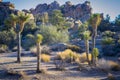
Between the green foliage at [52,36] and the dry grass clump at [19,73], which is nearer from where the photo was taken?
the dry grass clump at [19,73]

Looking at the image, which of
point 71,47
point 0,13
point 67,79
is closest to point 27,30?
point 0,13

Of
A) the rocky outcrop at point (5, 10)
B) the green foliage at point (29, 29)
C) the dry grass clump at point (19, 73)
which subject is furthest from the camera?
the rocky outcrop at point (5, 10)

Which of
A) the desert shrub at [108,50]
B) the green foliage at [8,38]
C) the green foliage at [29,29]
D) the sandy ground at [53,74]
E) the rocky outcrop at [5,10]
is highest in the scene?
the rocky outcrop at [5,10]

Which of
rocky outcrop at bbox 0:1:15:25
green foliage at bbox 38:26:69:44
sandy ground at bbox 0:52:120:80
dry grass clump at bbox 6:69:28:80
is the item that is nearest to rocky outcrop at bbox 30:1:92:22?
rocky outcrop at bbox 0:1:15:25

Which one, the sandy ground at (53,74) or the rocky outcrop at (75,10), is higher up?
the rocky outcrop at (75,10)

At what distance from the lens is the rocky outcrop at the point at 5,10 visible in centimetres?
6500

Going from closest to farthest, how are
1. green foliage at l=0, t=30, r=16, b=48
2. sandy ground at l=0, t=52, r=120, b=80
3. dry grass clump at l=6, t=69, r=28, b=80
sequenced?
1. dry grass clump at l=6, t=69, r=28, b=80
2. sandy ground at l=0, t=52, r=120, b=80
3. green foliage at l=0, t=30, r=16, b=48

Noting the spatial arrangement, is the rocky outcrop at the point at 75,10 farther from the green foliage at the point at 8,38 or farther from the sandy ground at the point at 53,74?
the sandy ground at the point at 53,74

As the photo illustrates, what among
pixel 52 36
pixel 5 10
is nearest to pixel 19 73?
pixel 52 36

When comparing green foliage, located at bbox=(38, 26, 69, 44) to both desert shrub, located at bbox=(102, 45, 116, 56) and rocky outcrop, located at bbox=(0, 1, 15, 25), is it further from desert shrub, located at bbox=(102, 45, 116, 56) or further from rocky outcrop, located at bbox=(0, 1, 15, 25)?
rocky outcrop, located at bbox=(0, 1, 15, 25)

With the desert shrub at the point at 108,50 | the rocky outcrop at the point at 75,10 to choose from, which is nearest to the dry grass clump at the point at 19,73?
the desert shrub at the point at 108,50

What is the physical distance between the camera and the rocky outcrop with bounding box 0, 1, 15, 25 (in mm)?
65000

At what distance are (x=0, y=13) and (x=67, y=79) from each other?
46.6 m

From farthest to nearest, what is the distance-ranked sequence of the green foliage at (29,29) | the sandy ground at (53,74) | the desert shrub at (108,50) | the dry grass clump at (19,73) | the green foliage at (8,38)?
the green foliage at (29,29) → the green foliage at (8,38) → the desert shrub at (108,50) → the sandy ground at (53,74) → the dry grass clump at (19,73)
